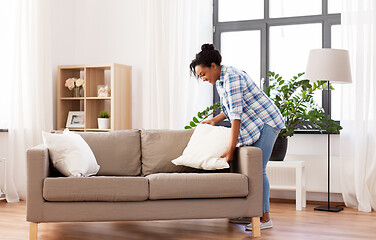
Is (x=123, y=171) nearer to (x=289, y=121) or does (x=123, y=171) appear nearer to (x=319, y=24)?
(x=289, y=121)

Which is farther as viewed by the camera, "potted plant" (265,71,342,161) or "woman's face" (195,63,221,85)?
"potted plant" (265,71,342,161)

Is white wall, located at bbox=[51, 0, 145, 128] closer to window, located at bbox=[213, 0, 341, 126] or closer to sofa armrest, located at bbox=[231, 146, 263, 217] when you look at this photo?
window, located at bbox=[213, 0, 341, 126]

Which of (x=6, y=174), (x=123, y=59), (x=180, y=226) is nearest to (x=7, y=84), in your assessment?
(x=6, y=174)


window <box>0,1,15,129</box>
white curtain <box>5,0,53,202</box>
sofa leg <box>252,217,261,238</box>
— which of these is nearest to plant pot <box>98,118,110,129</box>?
white curtain <box>5,0,53,202</box>

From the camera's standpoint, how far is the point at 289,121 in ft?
15.7

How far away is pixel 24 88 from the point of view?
16.5ft

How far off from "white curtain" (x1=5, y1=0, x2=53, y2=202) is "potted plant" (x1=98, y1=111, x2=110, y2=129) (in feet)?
1.90

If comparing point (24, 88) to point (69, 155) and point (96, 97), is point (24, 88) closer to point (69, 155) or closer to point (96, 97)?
point (96, 97)

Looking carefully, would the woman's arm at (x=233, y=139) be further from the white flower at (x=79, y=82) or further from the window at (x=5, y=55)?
the window at (x=5, y=55)

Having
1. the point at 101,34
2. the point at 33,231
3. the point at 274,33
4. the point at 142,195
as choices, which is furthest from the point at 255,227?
the point at 101,34

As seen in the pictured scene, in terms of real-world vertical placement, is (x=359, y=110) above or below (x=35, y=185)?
above

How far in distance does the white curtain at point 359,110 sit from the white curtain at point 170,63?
1527mm

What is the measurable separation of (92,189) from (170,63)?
2.34 m

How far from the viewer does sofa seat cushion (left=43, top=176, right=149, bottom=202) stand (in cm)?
319
